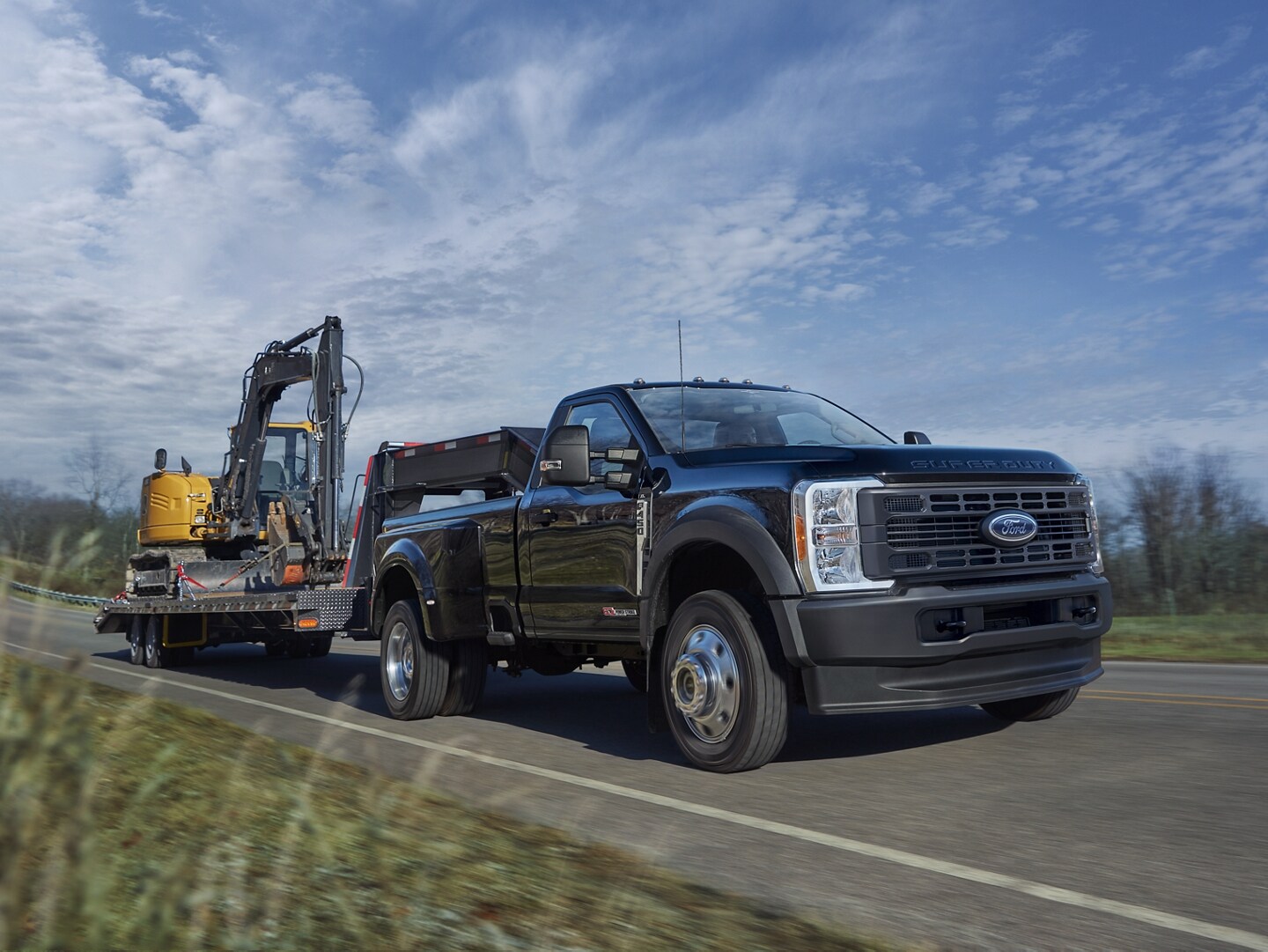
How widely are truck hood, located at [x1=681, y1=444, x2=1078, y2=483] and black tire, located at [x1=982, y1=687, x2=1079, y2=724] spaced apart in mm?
1581

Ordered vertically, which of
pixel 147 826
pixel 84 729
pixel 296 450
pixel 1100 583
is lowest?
pixel 147 826

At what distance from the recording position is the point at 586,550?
25.7ft

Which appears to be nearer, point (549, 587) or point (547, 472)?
point (547, 472)

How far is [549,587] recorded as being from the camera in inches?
322

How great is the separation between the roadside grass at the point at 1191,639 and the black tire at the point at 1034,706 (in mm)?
5406

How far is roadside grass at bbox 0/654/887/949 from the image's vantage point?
328cm

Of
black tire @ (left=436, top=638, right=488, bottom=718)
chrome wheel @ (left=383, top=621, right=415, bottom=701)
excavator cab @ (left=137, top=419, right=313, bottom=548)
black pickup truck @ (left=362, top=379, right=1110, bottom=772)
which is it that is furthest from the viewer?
excavator cab @ (left=137, top=419, right=313, bottom=548)

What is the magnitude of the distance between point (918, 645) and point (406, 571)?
521 cm

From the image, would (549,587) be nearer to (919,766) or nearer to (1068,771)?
(919,766)

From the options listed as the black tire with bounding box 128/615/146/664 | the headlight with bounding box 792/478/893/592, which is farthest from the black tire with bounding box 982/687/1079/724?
the black tire with bounding box 128/615/146/664

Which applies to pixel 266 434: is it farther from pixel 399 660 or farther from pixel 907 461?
pixel 907 461

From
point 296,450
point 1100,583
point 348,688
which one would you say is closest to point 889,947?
point 1100,583

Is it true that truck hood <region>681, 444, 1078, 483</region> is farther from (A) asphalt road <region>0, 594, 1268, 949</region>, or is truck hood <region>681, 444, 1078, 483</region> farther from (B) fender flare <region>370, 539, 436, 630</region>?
(B) fender flare <region>370, 539, 436, 630</region>

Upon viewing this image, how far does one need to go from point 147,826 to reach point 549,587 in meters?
4.08
